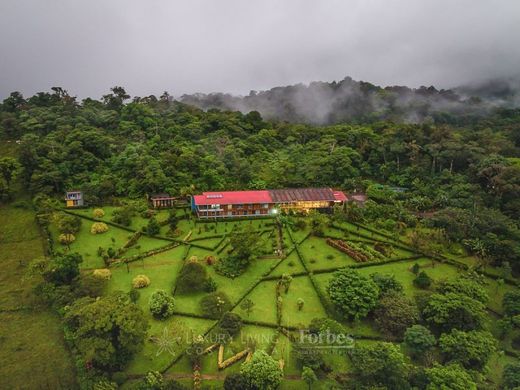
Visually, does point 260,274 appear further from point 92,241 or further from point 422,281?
point 92,241

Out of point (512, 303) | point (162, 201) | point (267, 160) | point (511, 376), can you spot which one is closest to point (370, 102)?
point (267, 160)

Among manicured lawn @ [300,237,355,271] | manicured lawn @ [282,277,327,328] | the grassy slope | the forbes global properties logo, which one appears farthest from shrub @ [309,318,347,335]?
the grassy slope

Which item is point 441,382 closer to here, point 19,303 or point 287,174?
point 19,303

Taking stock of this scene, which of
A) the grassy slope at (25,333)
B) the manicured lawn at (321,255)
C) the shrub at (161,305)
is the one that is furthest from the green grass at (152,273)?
the manicured lawn at (321,255)

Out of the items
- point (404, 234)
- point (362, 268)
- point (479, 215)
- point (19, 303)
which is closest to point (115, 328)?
point (19, 303)

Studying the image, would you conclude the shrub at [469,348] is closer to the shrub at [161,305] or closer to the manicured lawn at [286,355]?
the manicured lawn at [286,355]
